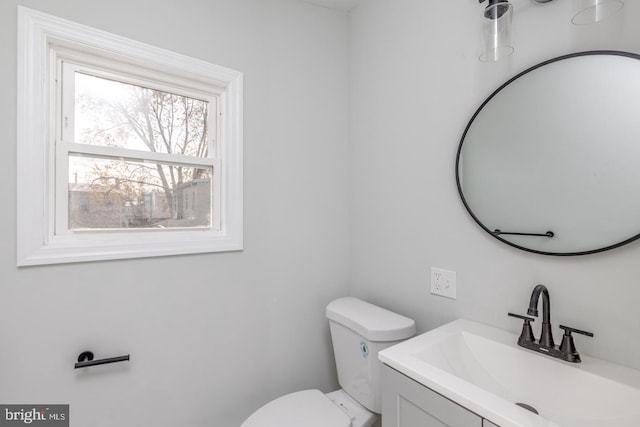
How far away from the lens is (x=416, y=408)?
2.91ft

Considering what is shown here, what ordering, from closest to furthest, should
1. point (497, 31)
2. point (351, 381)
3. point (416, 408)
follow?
point (416, 408) < point (497, 31) < point (351, 381)

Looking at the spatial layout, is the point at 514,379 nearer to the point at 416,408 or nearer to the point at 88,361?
the point at 416,408

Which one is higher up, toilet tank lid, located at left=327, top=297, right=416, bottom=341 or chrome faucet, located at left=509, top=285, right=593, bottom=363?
chrome faucet, located at left=509, top=285, right=593, bottom=363

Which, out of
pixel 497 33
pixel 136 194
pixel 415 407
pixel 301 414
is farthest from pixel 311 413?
pixel 497 33

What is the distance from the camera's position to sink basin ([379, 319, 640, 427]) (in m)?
0.76

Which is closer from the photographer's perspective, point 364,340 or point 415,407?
point 415,407

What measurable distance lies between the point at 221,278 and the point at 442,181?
1.15m

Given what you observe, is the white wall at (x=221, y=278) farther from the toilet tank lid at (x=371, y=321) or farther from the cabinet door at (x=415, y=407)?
the cabinet door at (x=415, y=407)

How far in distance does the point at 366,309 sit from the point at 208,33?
1.57 metres

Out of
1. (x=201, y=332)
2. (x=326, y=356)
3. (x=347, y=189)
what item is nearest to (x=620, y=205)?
(x=347, y=189)

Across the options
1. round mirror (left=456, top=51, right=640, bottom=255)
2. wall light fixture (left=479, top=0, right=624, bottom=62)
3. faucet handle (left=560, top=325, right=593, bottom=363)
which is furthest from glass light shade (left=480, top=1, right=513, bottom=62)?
faucet handle (left=560, top=325, right=593, bottom=363)

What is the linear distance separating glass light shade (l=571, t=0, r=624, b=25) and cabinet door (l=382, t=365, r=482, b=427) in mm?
1181

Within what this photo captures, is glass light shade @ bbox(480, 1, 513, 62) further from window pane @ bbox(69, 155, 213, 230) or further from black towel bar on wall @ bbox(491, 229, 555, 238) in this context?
window pane @ bbox(69, 155, 213, 230)

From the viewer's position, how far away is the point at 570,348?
91cm
